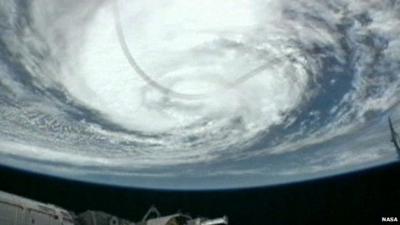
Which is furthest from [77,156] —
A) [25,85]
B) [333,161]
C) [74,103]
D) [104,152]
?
[333,161]

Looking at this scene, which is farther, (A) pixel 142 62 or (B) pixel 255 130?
(B) pixel 255 130

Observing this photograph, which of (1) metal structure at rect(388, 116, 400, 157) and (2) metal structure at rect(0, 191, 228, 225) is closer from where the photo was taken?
(2) metal structure at rect(0, 191, 228, 225)

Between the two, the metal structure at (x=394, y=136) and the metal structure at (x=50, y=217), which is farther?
the metal structure at (x=394, y=136)

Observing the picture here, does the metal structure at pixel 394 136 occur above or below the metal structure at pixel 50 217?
above

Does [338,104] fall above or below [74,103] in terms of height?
above

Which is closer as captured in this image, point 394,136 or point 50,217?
point 50,217

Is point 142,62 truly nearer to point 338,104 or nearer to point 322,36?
point 322,36

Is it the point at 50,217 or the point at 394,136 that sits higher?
the point at 394,136

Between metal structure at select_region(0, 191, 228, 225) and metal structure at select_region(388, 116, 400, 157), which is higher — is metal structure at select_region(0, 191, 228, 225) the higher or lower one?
the lower one
